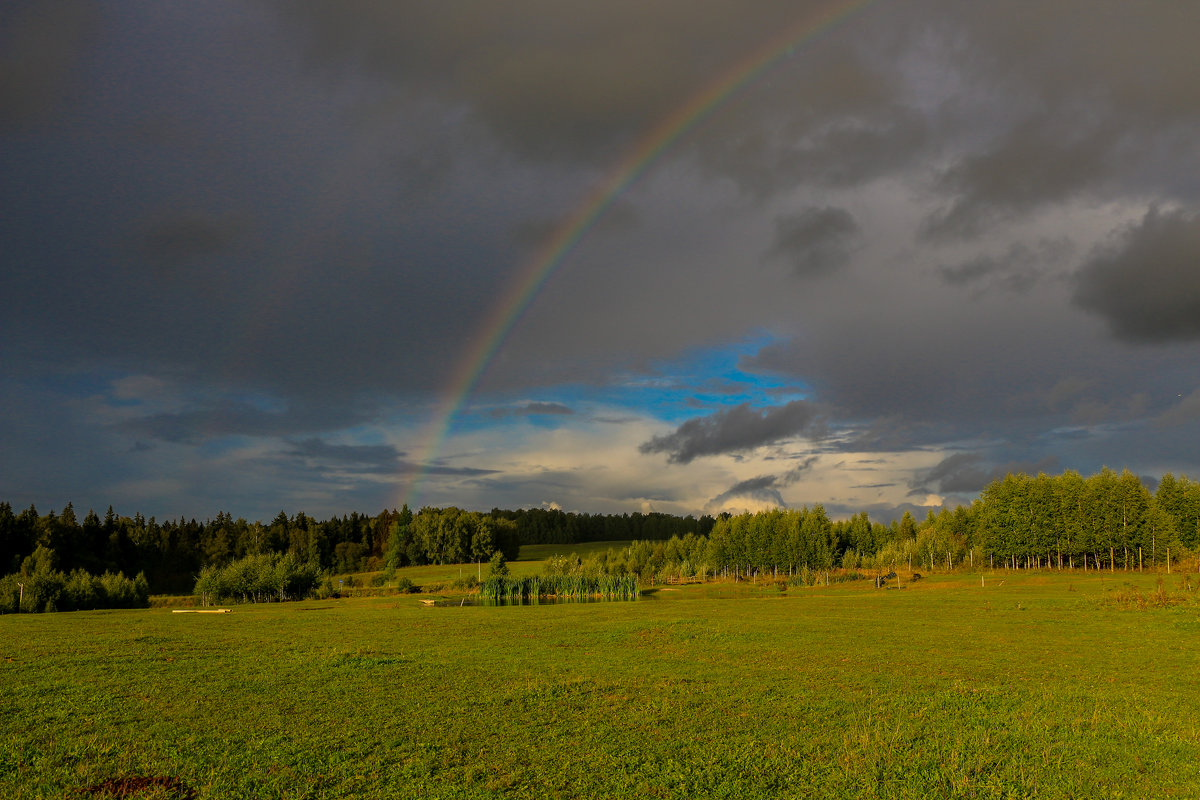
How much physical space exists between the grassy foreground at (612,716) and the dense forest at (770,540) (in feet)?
229

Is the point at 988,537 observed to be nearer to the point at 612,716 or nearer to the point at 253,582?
the point at 253,582

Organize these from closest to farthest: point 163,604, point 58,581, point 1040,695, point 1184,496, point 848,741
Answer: point 848,741
point 1040,695
point 58,581
point 163,604
point 1184,496

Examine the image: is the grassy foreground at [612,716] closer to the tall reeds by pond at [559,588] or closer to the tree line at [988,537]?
the tall reeds by pond at [559,588]

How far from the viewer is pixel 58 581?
74.7 meters

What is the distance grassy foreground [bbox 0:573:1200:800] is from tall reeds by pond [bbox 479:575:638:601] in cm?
4854

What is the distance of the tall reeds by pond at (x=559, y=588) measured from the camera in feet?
270

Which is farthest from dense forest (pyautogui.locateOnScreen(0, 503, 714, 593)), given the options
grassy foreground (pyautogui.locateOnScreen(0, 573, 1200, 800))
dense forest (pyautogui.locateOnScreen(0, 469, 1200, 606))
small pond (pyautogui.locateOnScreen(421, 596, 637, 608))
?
grassy foreground (pyautogui.locateOnScreen(0, 573, 1200, 800))

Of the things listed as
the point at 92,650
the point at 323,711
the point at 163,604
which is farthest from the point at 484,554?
the point at 323,711

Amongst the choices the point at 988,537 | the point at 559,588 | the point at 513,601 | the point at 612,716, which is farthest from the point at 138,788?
the point at 988,537

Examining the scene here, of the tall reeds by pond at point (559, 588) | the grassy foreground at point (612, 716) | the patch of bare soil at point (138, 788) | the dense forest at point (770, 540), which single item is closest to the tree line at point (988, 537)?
the dense forest at point (770, 540)

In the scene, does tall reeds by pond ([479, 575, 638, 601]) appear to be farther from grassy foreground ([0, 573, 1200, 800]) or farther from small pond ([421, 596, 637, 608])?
grassy foreground ([0, 573, 1200, 800])

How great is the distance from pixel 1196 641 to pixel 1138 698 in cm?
1697

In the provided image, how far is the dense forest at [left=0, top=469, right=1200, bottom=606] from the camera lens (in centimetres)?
10725

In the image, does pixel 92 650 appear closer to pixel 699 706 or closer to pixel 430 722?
pixel 430 722
